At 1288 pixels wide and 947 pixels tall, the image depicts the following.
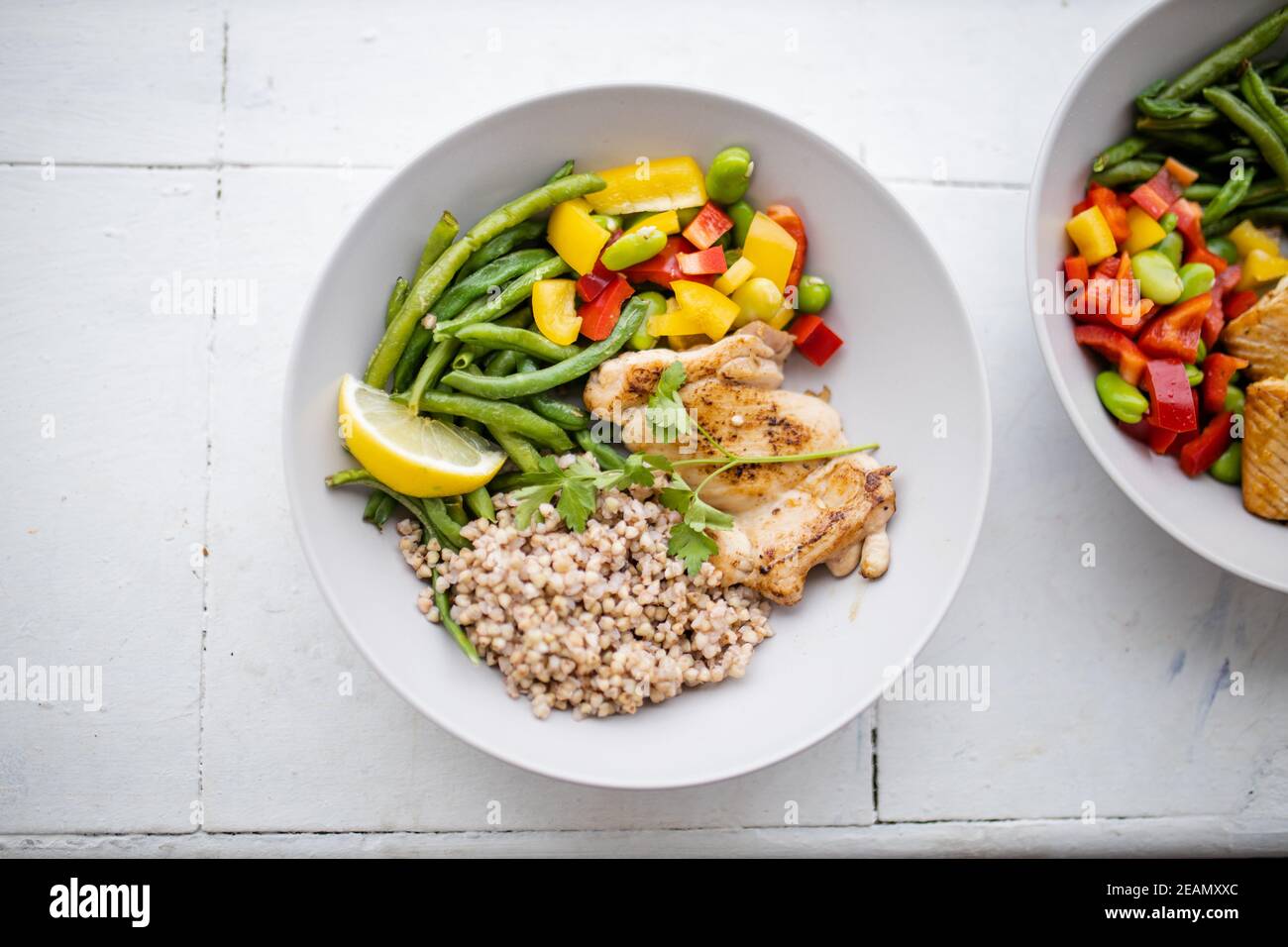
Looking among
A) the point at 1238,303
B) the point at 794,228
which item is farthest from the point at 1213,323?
the point at 794,228

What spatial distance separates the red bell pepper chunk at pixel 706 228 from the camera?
275cm

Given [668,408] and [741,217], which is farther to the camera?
[741,217]

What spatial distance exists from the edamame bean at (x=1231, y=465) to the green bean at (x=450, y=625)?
2391 millimetres

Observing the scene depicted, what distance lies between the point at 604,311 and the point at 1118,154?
1.67m

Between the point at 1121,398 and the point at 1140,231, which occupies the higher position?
the point at 1140,231

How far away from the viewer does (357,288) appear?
8.52 feet

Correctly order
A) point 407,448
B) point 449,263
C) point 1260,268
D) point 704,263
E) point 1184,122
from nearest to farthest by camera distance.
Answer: point 407,448
point 449,263
point 704,263
point 1184,122
point 1260,268

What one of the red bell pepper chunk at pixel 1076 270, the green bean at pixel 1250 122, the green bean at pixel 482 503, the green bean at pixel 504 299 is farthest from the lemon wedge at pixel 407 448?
the green bean at pixel 1250 122

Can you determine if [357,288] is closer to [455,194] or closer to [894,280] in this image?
[455,194]

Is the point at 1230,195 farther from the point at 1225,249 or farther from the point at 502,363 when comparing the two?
the point at 502,363

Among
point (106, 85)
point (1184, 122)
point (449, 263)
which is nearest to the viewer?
point (449, 263)

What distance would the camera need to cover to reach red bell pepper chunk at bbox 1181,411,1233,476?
289cm

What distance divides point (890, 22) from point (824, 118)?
426 millimetres

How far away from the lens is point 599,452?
271 centimetres
